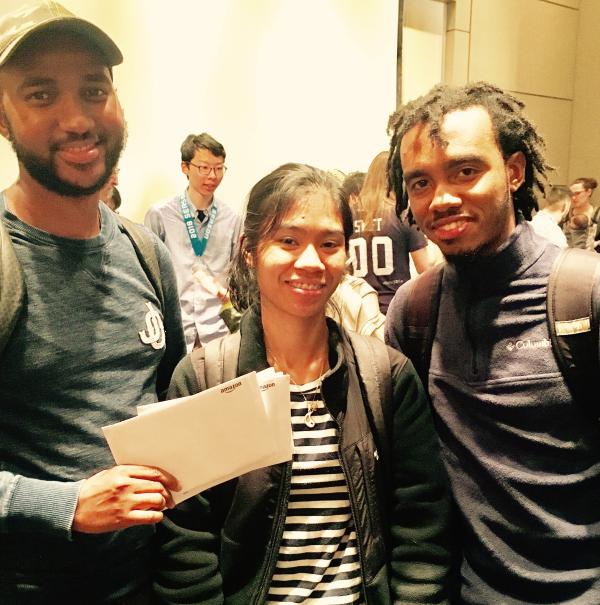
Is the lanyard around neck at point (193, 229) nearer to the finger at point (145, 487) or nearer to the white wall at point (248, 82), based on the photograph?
the white wall at point (248, 82)

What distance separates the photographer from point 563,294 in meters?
1.38

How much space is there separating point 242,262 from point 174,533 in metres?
0.71

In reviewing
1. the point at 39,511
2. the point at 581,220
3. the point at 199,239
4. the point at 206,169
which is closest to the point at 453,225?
the point at 39,511

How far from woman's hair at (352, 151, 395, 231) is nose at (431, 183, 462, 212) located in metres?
1.73

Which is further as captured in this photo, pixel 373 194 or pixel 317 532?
pixel 373 194

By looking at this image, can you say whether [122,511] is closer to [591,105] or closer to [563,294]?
[563,294]

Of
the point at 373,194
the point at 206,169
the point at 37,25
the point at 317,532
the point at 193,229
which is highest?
the point at 37,25

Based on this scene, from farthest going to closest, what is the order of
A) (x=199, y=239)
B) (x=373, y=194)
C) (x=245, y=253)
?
(x=199, y=239)
(x=373, y=194)
(x=245, y=253)

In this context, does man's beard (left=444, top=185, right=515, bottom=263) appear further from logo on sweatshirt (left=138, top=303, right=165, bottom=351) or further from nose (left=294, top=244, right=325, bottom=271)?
logo on sweatshirt (left=138, top=303, right=165, bottom=351)

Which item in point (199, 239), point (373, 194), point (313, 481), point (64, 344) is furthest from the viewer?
point (199, 239)

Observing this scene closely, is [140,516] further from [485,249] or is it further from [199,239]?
[199,239]

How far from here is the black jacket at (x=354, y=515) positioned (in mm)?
1266

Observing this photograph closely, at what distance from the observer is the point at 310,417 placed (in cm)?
133

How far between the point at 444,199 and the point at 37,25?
975 mm
